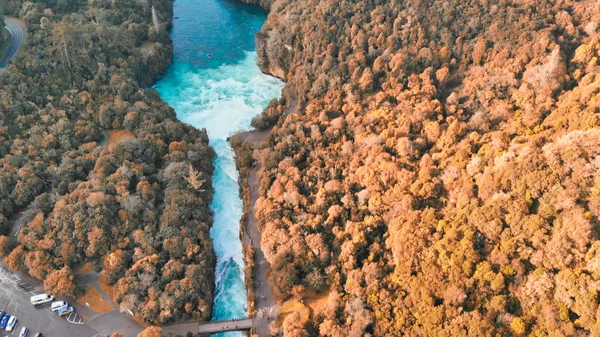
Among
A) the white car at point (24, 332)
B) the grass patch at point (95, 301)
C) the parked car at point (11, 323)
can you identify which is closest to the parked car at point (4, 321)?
the parked car at point (11, 323)

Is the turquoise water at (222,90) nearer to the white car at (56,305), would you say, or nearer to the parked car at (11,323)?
the white car at (56,305)

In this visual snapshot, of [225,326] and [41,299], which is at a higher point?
[225,326]

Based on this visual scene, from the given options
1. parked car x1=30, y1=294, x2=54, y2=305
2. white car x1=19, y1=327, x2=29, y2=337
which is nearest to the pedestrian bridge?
parked car x1=30, y1=294, x2=54, y2=305

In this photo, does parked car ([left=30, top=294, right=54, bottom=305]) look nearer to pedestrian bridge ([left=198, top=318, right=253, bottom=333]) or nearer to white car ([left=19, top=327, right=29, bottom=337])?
white car ([left=19, top=327, right=29, bottom=337])

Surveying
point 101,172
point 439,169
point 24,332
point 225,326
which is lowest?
point 24,332

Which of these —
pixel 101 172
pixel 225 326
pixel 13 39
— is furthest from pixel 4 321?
pixel 13 39

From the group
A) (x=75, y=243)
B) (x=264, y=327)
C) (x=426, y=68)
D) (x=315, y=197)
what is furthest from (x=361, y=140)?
(x=75, y=243)

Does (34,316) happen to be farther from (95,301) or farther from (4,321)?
(95,301)

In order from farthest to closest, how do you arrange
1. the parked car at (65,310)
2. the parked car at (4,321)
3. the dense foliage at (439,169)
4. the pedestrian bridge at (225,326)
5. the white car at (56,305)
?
the pedestrian bridge at (225,326) < the white car at (56,305) < the parked car at (65,310) < the parked car at (4,321) < the dense foliage at (439,169)
